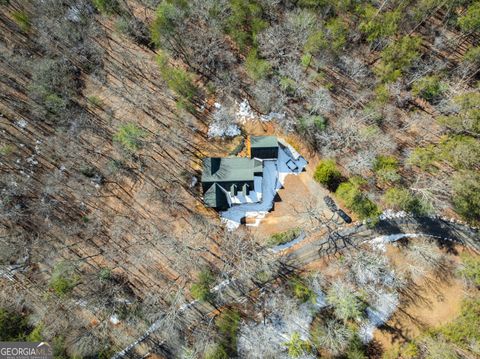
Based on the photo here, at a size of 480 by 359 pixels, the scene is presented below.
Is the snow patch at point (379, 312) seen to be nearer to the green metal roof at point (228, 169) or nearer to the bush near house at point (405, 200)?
the bush near house at point (405, 200)

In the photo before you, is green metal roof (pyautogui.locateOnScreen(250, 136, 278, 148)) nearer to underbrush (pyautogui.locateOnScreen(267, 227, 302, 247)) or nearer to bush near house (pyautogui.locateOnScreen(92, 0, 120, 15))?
underbrush (pyautogui.locateOnScreen(267, 227, 302, 247))

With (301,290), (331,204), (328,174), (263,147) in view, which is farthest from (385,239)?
(263,147)

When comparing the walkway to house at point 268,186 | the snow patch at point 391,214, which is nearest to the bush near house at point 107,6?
the walkway to house at point 268,186

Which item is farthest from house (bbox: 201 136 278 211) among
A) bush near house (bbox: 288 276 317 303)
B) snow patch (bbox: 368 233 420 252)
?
snow patch (bbox: 368 233 420 252)

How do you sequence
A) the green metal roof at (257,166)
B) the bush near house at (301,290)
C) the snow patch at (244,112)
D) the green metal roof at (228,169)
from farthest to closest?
the snow patch at (244,112)
the green metal roof at (257,166)
the green metal roof at (228,169)
the bush near house at (301,290)

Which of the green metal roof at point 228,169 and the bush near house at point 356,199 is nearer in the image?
the bush near house at point 356,199

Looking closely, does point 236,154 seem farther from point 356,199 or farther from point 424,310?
point 424,310

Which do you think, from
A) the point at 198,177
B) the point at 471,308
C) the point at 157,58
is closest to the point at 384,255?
the point at 471,308
